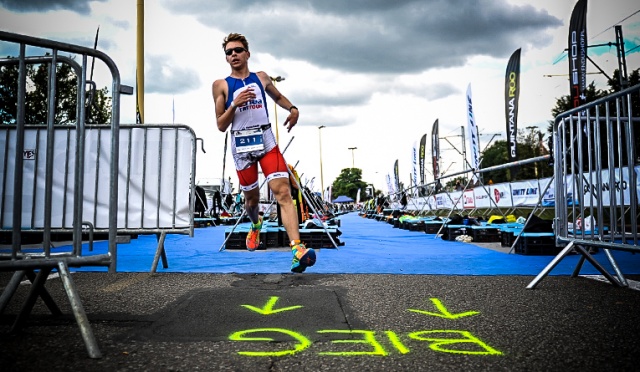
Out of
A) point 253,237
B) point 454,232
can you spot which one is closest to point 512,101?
point 454,232

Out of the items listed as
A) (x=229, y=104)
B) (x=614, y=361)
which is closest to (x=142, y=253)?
(x=229, y=104)

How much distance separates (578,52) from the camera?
14.4 metres

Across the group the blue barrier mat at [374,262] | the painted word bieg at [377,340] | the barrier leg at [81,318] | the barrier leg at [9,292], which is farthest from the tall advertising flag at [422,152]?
the barrier leg at [81,318]

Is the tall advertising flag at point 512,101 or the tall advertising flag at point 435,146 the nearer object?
the tall advertising flag at point 512,101

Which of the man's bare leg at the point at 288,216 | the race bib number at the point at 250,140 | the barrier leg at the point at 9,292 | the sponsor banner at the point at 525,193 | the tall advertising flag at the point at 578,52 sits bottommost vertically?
the barrier leg at the point at 9,292

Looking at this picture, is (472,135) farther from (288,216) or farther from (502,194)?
(288,216)

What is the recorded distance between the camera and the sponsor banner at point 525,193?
37.7ft

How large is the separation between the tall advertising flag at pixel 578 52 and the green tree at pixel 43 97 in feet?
47.3

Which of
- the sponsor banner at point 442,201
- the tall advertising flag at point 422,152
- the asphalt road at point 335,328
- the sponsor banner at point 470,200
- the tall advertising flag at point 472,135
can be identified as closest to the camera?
the asphalt road at point 335,328

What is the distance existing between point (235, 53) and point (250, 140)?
102 cm

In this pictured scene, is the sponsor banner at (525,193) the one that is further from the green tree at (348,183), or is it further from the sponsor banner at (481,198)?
the green tree at (348,183)

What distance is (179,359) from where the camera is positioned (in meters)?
1.86

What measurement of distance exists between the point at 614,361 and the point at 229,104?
4018 mm

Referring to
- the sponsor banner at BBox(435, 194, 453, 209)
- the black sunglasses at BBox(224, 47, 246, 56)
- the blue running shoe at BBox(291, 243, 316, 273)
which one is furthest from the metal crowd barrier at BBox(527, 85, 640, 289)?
the sponsor banner at BBox(435, 194, 453, 209)
